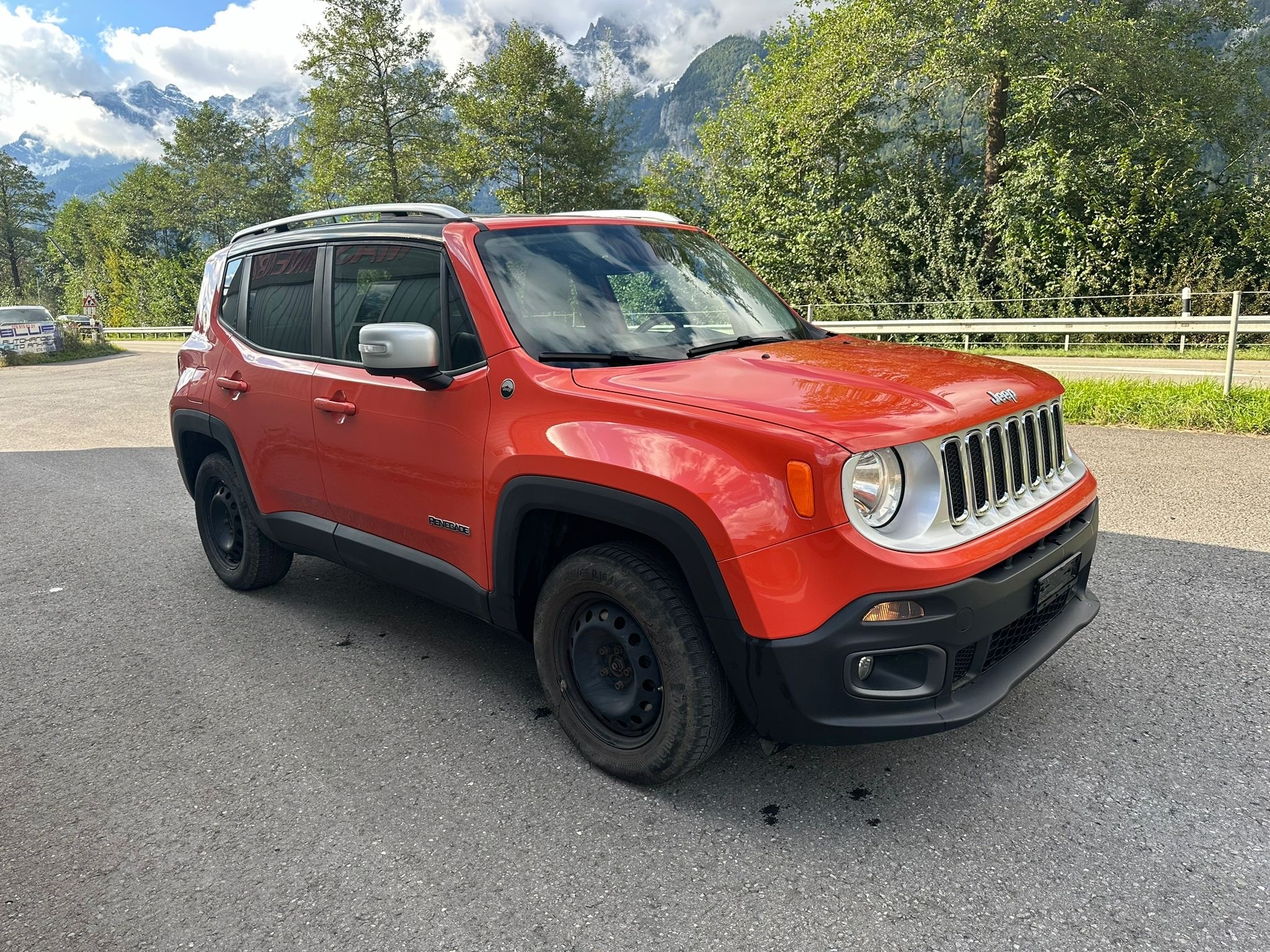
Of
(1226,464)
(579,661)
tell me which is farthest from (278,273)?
(1226,464)

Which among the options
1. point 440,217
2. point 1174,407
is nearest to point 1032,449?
point 440,217

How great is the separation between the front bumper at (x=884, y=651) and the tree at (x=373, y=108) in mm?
40363

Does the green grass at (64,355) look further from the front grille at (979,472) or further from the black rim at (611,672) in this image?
the front grille at (979,472)

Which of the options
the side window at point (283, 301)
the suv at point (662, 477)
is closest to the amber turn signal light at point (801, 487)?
the suv at point (662, 477)

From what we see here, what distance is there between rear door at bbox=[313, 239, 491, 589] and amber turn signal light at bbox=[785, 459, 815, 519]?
1.23 metres

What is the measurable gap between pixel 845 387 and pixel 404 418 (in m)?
1.72

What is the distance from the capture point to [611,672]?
9.58 feet

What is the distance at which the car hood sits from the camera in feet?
7.92

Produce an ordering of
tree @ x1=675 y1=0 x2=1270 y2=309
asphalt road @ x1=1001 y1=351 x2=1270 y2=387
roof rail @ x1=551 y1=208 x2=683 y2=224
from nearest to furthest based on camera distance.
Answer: roof rail @ x1=551 y1=208 x2=683 y2=224, asphalt road @ x1=1001 y1=351 x2=1270 y2=387, tree @ x1=675 y1=0 x2=1270 y2=309

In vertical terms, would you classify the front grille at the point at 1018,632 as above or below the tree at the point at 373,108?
below

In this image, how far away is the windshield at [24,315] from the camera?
1024 inches

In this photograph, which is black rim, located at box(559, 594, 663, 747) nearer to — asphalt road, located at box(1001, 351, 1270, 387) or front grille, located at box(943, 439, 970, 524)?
front grille, located at box(943, 439, 970, 524)

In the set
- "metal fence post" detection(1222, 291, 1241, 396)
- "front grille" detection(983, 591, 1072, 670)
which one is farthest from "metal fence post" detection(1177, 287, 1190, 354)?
"front grille" detection(983, 591, 1072, 670)

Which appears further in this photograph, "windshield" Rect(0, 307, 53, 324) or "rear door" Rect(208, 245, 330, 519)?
"windshield" Rect(0, 307, 53, 324)
